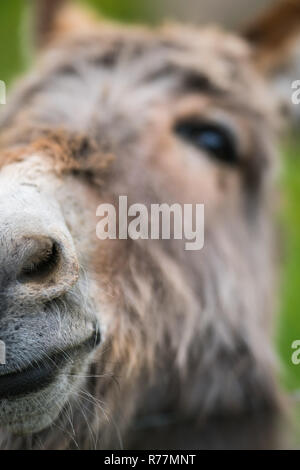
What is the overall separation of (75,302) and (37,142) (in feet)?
1.58

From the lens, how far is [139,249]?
5.63 ft

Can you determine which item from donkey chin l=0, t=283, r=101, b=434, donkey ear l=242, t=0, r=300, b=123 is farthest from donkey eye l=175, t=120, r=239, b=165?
donkey chin l=0, t=283, r=101, b=434

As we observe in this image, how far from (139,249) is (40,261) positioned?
1.62 ft

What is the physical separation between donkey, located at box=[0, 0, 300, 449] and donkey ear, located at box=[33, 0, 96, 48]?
0.05 m

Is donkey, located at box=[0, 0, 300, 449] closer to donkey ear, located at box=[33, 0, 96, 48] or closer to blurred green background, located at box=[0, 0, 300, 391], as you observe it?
donkey ear, located at box=[33, 0, 96, 48]

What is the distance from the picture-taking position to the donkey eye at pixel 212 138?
2.25m

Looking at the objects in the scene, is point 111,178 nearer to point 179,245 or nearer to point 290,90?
point 179,245

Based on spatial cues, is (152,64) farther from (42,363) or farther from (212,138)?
(42,363)

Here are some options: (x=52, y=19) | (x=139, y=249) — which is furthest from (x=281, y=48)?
(x=139, y=249)

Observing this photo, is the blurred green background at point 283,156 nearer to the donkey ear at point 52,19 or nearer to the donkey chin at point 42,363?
the donkey ear at point 52,19

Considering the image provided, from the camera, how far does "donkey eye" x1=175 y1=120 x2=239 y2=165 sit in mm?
2248

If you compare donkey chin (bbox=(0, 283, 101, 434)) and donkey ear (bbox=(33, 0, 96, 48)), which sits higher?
donkey ear (bbox=(33, 0, 96, 48))

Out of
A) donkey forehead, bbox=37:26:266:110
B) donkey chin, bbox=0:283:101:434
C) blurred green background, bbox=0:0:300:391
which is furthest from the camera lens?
blurred green background, bbox=0:0:300:391

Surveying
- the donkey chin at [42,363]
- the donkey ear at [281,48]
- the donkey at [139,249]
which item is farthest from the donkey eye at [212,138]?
the donkey chin at [42,363]
